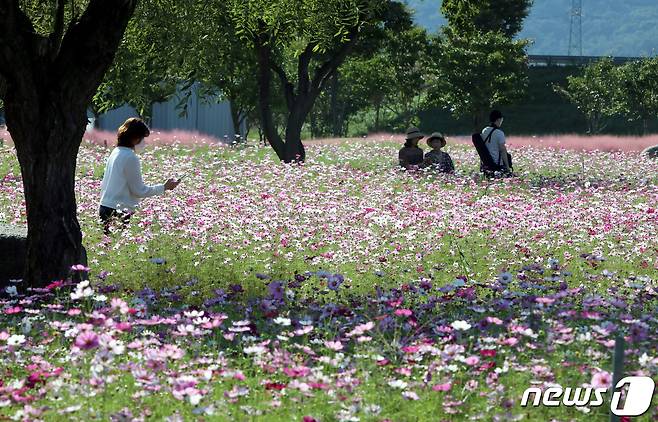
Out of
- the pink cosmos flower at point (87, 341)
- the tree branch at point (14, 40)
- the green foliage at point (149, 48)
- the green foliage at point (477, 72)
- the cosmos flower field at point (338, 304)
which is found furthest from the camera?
the green foliage at point (477, 72)

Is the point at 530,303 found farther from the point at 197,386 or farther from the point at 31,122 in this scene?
the point at 31,122

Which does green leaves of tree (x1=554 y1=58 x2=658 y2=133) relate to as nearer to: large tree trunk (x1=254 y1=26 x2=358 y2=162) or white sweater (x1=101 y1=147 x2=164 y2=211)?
large tree trunk (x1=254 y1=26 x2=358 y2=162)

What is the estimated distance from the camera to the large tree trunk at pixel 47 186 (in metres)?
9.07

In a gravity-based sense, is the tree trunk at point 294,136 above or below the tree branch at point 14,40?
below

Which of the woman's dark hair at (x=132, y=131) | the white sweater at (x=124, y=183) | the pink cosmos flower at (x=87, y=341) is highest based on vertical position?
the woman's dark hair at (x=132, y=131)

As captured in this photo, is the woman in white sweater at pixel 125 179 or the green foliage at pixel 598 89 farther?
the green foliage at pixel 598 89

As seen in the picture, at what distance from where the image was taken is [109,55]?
919 centimetres

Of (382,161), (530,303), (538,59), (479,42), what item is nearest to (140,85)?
(530,303)

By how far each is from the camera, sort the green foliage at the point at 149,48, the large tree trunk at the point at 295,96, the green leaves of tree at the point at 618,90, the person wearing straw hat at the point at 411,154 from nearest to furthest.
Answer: the green foliage at the point at 149,48
the person wearing straw hat at the point at 411,154
the large tree trunk at the point at 295,96
the green leaves of tree at the point at 618,90

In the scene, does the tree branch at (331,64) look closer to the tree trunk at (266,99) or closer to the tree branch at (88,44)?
the tree trunk at (266,99)

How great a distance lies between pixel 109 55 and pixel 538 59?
377 ft

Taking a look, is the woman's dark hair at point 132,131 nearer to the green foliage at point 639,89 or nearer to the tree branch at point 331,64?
the tree branch at point 331,64

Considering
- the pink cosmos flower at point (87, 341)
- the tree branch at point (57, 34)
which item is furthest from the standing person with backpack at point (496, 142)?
the pink cosmos flower at point (87, 341)

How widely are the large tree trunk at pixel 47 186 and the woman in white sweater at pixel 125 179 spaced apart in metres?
2.45
